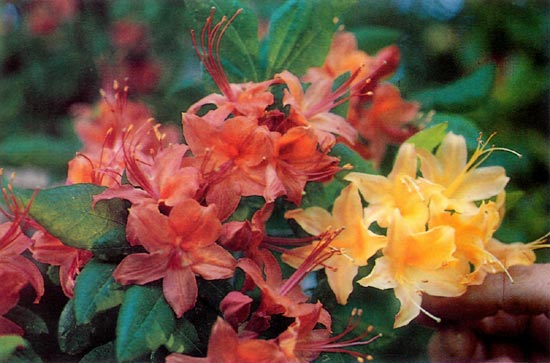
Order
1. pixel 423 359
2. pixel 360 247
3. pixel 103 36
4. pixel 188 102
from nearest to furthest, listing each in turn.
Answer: pixel 360 247, pixel 423 359, pixel 188 102, pixel 103 36

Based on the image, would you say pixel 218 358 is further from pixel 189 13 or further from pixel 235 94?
pixel 189 13

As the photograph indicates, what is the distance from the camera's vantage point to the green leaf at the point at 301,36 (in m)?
0.81

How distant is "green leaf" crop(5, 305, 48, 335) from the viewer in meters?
0.66

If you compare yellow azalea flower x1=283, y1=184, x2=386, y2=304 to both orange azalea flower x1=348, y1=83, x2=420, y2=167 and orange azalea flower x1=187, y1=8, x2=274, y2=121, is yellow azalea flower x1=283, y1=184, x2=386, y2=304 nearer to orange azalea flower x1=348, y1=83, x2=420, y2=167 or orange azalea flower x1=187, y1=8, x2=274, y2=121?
orange azalea flower x1=187, y1=8, x2=274, y2=121

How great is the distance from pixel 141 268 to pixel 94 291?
0.13 ft

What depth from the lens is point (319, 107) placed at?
755 mm

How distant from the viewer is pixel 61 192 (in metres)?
0.60

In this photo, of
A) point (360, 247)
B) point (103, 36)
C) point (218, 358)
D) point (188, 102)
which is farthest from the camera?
point (103, 36)

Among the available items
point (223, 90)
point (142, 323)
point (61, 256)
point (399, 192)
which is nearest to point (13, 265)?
point (61, 256)

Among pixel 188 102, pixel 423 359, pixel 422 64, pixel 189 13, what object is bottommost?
pixel 423 359

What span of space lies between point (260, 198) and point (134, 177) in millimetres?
135

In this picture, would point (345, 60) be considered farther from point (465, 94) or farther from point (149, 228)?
point (149, 228)

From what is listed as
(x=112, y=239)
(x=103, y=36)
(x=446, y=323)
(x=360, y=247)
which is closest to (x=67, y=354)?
(x=112, y=239)

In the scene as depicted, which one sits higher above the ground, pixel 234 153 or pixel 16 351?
pixel 234 153
